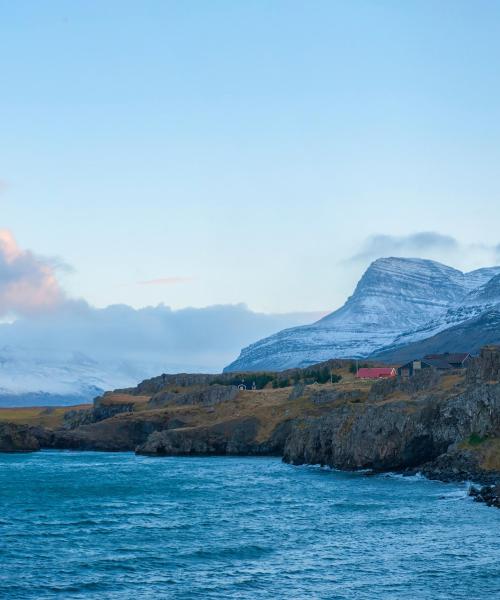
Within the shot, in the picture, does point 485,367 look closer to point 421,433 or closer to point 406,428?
point 421,433

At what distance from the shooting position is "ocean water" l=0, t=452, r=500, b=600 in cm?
6806

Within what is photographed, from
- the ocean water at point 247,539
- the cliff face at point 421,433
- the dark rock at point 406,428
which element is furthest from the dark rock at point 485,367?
the ocean water at point 247,539

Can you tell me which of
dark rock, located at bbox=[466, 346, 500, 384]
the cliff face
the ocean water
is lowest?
the ocean water

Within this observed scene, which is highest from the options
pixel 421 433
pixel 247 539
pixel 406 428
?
pixel 406 428

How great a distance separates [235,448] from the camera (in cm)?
19975

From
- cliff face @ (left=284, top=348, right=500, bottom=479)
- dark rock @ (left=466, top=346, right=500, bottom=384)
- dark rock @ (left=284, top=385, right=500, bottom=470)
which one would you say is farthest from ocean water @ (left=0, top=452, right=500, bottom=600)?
dark rock @ (left=466, top=346, right=500, bottom=384)

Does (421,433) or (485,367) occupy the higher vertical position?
(485,367)

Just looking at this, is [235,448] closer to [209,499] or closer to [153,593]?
[209,499]

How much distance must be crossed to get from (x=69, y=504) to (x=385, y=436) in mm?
51147

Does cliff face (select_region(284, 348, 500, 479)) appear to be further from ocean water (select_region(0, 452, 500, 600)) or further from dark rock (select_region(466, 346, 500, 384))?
ocean water (select_region(0, 452, 500, 600))

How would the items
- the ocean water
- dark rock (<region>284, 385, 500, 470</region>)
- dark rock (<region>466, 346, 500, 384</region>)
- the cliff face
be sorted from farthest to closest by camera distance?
1. dark rock (<region>466, 346, 500, 384</region>)
2. dark rock (<region>284, 385, 500, 470</region>)
3. the cliff face
4. the ocean water

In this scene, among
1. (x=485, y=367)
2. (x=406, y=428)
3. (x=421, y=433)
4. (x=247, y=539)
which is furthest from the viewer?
(x=485, y=367)

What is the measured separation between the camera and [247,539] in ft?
289

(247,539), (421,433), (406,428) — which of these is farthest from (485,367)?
(247,539)
